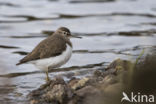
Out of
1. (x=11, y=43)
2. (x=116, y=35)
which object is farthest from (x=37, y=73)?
(x=116, y=35)

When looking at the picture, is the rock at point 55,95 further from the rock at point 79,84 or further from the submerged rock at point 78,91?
the rock at point 79,84

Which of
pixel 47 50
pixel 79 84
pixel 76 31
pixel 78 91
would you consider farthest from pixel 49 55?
pixel 76 31

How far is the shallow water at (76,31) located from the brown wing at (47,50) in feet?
2.42

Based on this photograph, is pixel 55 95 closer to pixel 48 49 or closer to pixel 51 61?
pixel 51 61

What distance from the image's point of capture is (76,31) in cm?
1505

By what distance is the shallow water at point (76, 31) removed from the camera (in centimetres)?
1072

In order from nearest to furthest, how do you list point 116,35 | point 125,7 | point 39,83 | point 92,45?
point 39,83 < point 92,45 < point 116,35 < point 125,7

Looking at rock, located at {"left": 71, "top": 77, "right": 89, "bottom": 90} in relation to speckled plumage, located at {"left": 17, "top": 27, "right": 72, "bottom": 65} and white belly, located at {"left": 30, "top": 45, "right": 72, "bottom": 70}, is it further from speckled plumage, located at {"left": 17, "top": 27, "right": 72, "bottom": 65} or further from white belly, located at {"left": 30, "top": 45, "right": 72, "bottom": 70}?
speckled plumage, located at {"left": 17, "top": 27, "right": 72, "bottom": 65}

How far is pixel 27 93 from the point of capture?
9.12 metres

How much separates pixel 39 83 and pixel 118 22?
6.81 meters

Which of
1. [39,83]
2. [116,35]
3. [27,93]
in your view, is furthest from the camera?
[116,35]

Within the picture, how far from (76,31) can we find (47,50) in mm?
5641

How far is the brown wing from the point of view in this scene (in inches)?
368

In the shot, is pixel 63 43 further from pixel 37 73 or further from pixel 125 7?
pixel 125 7
